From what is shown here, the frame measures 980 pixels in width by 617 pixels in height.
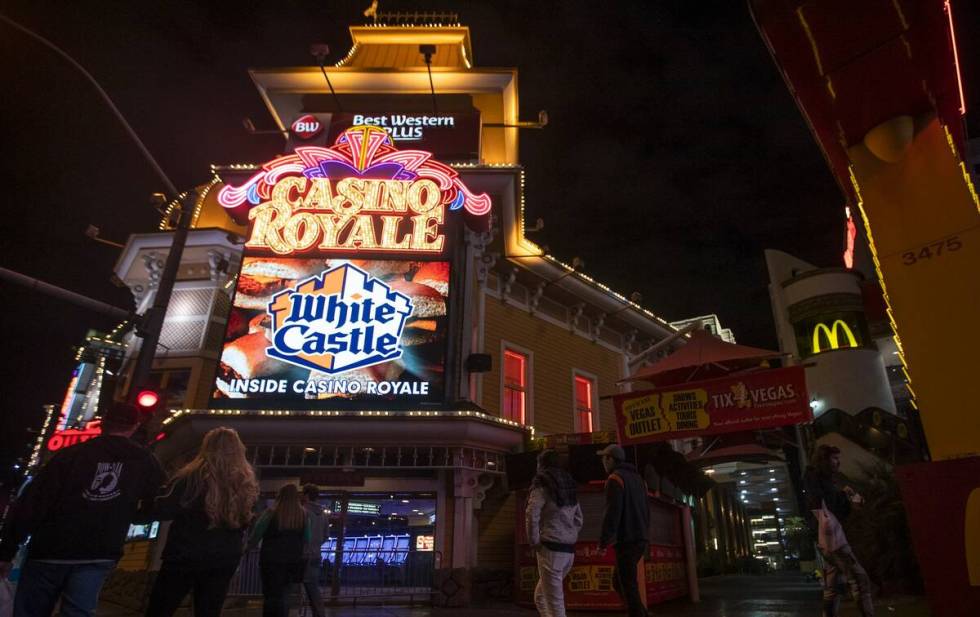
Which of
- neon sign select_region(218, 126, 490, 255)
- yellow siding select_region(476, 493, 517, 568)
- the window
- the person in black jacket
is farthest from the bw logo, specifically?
the person in black jacket

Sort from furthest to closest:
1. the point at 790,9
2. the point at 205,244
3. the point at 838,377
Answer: the point at 838,377
the point at 205,244
the point at 790,9

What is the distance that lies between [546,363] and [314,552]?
1054cm

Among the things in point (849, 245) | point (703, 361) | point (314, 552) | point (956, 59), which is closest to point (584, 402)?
point (703, 361)

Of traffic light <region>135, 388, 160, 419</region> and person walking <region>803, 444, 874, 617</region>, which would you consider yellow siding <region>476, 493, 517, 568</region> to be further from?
person walking <region>803, 444, 874, 617</region>

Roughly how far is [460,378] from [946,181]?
9670mm

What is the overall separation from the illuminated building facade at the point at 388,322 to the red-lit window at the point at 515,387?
0.18 feet

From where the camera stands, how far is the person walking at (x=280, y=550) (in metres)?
6.01

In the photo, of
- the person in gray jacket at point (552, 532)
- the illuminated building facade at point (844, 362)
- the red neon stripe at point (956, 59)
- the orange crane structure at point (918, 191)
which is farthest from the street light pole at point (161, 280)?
the illuminated building facade at point (844, 362)

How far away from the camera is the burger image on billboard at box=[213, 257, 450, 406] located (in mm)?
13266

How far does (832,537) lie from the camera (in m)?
6.21

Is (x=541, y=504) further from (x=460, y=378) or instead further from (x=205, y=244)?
(x=205, y=244)

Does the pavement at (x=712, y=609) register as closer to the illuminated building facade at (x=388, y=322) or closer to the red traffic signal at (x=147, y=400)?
the illuminated building facade at (x=388, y=322)

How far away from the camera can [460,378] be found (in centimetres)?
1367

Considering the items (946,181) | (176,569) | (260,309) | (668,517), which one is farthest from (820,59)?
(260,309)
